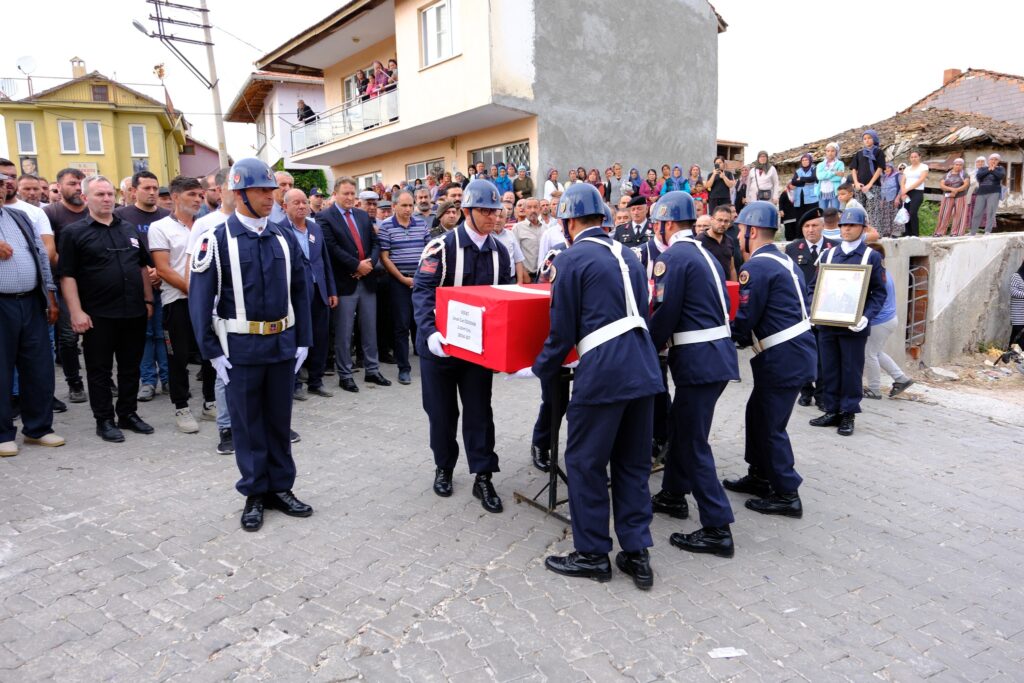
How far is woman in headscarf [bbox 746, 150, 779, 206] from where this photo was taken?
15.3 meters

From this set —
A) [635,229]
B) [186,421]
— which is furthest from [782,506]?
[186,421]

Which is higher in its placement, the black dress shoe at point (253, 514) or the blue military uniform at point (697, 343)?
the blue military uniform at point (697, 343)

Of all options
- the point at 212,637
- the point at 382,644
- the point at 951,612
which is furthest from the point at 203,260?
the point at 951,612

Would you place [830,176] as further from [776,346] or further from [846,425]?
A: [776,346]

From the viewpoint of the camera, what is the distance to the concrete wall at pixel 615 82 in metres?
18.2

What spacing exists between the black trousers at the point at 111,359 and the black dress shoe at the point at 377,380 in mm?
2673

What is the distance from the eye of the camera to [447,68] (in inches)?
731

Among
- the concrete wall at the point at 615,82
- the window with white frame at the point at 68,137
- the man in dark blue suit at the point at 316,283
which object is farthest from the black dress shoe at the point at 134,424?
the window with white frame at the point at 68,137

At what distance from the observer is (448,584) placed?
3.67 m

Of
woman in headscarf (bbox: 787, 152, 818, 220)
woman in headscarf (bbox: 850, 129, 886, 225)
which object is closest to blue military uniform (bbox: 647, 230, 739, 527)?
woman in headscarf (bbox: 850, 129, 886, 225)

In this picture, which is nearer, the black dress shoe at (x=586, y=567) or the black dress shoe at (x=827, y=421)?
the black dress shoe at (x=586, y=567)

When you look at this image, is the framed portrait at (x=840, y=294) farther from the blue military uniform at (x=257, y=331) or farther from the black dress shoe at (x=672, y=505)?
the blue military uniform at (x=257, y=331)

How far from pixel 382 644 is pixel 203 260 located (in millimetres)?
2471

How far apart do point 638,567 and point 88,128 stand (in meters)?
49.0
